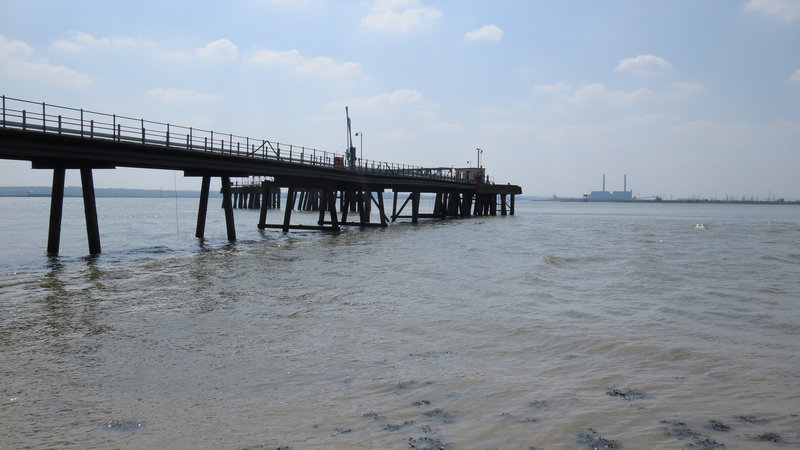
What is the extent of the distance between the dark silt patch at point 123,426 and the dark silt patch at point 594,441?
504 centimetres

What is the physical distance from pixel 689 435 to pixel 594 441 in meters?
1.15

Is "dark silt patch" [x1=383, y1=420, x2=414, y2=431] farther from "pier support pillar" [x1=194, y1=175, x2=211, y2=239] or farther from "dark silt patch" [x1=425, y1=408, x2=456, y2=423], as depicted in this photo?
"pier support pillar" [x1=194, y1=175, x2=211, y2=239]

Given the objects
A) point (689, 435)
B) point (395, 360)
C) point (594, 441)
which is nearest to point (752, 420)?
point (689, 435)

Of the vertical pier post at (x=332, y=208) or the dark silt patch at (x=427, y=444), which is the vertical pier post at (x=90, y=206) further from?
the dark silt patch at (x=427, y=444)

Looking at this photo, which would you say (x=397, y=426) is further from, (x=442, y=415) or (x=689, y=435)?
(x=689, y=435)

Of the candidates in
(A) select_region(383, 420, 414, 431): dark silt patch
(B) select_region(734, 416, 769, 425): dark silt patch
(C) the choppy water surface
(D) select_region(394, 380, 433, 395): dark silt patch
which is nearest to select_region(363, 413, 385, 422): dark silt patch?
(C) the choppy water surface

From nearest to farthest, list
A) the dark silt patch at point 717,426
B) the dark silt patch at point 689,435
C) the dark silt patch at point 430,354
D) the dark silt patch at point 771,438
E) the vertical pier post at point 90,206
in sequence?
1. the dark silt patch at point 689,435
2. the dark silt patch at point 771,438
3. the dark silt patch at point 717,426
4. the dark silt patch at point 430,354
5. the vertical pier post at point 90,206

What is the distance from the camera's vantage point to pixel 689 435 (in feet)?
20.6

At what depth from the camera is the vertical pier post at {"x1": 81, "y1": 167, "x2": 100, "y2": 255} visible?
24656 mm

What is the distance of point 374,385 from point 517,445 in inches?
100

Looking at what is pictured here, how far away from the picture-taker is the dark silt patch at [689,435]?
6000 mm

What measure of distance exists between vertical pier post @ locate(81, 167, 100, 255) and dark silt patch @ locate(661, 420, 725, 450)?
970 inches

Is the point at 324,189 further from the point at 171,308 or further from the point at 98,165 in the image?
the point at 171,308

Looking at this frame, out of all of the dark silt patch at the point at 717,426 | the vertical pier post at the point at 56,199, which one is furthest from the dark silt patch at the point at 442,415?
the vertical pier post at the point at 56,199
